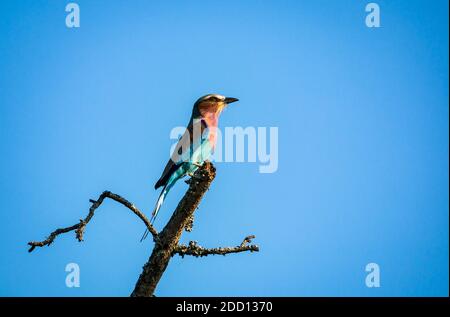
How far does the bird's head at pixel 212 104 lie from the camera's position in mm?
10383

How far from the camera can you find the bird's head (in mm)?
10383

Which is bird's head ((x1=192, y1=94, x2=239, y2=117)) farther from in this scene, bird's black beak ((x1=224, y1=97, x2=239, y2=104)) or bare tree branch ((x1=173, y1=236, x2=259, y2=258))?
bare tree branch ((x1=173, y1=236, x2=259, y2=258))

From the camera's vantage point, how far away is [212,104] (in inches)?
410

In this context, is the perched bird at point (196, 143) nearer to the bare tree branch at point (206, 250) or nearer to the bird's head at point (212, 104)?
the bird's head at point (212, 104)

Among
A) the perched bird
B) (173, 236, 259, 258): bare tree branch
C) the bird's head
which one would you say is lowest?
(173, 236, 259, 258): bare tree branch

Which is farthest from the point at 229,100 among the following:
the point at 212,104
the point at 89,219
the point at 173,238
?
the point at 89,219

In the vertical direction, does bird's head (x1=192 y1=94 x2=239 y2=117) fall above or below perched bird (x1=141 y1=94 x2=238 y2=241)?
above

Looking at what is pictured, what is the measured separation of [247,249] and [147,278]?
1062 millimetres

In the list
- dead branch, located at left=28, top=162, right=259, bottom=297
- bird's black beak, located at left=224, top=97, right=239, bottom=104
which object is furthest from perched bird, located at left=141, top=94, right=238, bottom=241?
dead branch, located at left=28, top=162, right=259, bottom=297

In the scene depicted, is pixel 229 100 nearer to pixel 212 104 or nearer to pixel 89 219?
pixel 212 104

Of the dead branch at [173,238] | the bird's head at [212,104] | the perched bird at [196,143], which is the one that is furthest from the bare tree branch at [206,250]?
the bird's head at [212,104]

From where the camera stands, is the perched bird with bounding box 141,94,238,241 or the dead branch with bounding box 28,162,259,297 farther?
the perched bird with bounding box 141,94,238,241
